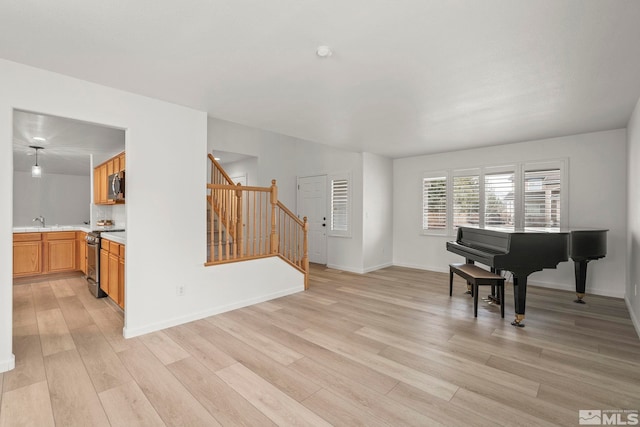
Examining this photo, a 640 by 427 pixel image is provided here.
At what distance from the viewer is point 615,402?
1973mm

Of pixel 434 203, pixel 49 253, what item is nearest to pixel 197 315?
pixel 49 253

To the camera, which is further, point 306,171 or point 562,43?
point 306,171

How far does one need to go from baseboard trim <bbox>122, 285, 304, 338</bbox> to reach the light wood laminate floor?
12cm

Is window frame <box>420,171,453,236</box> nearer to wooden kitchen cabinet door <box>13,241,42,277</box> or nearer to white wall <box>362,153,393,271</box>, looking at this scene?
white wall <box>362,153,393,271</box>

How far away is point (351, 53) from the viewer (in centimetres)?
226

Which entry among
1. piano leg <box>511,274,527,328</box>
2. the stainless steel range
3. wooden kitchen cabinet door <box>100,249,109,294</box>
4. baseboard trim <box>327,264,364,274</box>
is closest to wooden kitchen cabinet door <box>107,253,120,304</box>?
wooden kitchen cabinet door <box>100,249,109,294</box>

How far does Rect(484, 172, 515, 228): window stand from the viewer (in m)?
5.21

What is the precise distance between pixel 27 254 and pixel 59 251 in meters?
0.43

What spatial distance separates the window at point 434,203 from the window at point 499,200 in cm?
77

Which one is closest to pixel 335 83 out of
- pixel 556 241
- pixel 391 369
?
pixel 391 369

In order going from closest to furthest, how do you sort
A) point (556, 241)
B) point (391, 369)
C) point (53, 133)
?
point (391, 369)
point (556, 241)
point (53, 133)

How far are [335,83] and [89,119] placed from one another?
90.8 inches

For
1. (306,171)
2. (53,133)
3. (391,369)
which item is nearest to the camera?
(391,369)

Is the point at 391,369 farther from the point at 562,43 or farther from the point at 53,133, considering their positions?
the point at 53,133
